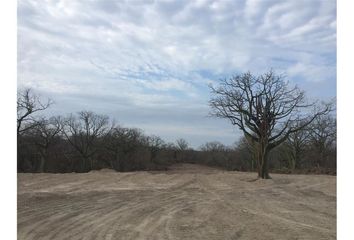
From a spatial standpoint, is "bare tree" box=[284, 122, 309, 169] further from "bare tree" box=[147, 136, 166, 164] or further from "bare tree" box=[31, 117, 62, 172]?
"bare tree" box=[31, 117, 62, 172]

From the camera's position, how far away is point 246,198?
15461mm

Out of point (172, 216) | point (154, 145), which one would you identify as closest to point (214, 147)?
point (154, 145)

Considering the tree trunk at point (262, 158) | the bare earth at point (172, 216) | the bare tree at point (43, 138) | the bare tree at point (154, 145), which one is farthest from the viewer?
the bare tree at point (154, 145)

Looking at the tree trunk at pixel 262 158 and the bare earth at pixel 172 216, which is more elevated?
the tree trunk at pixel 262 158

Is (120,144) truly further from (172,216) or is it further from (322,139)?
(172,216)

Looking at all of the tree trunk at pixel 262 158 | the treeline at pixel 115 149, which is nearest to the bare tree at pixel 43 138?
the treeline at pixel 115 149

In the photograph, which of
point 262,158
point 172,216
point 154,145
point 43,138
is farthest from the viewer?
point 154,145

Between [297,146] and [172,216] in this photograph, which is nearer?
[172,216]

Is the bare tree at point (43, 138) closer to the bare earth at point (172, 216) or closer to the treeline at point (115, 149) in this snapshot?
the treeline at point (115, 149)

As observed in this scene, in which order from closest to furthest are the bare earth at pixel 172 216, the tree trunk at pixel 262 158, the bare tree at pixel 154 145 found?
the bare earth at pixel 172 216 < the tree trunk at pixel 262 158 < the bare tree at pixel 154 145
